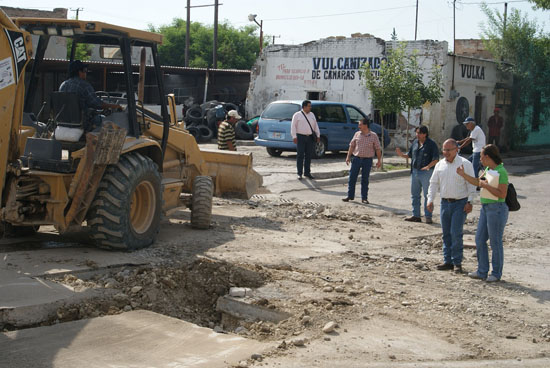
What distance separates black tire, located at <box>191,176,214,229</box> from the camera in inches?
423

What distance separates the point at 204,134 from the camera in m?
29.8

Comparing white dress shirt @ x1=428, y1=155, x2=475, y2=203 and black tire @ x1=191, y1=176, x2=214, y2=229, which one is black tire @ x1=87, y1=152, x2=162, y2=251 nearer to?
black tire @ x1=191, y1=176, x2=214, y2=229

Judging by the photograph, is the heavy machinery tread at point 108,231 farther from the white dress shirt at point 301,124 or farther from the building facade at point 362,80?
the building facade at point 362,80

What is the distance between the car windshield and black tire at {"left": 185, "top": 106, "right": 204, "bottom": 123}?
770 cm

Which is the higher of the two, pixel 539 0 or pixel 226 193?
pixel 539 0

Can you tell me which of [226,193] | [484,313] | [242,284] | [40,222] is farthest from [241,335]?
[226,193]

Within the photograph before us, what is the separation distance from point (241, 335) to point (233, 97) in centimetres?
3211

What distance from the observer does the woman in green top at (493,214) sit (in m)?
8.55

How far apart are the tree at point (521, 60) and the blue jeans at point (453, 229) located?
2467 centimetres

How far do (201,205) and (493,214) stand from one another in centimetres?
421

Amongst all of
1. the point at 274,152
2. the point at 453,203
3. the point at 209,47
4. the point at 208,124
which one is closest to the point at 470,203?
the point at 453,203

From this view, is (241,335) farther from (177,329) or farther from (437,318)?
(437,318)

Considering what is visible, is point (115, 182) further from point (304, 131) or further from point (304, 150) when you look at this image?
point (304, 150)

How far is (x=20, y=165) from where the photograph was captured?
26.0ft
